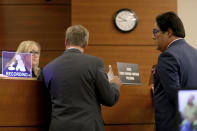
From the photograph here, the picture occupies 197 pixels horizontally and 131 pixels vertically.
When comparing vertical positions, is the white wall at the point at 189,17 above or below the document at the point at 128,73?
above

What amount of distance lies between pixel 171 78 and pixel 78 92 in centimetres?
64

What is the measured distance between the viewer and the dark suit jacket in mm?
2178

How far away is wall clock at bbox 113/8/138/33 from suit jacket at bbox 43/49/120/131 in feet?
7.15

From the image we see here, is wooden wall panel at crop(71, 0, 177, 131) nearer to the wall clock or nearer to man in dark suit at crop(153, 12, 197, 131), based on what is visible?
the wall clock

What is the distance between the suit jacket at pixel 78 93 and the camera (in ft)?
7.39

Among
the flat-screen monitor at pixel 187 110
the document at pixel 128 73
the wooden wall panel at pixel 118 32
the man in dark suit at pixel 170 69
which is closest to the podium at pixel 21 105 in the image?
the document at pixel 128 73

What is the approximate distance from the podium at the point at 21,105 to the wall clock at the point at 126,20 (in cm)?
218

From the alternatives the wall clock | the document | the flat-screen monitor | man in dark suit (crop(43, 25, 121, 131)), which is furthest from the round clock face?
the flat-screen monitor

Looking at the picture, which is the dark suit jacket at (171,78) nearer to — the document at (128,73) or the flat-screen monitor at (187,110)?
the document at (128,73)

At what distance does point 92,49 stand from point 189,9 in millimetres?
2032

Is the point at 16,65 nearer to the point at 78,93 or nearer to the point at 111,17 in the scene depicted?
the point at 78,93

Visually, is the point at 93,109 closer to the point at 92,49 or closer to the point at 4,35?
the point at 92,49

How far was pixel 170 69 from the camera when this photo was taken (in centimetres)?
218

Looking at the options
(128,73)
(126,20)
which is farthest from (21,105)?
(126,20)
